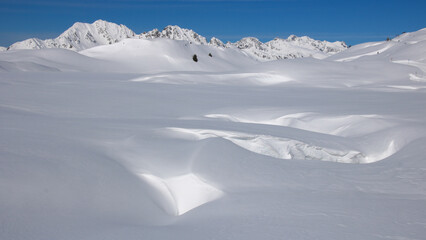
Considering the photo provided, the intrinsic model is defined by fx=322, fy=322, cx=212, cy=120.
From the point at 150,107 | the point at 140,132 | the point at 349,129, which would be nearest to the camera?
the point at 140,132

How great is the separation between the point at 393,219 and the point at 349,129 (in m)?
5.64

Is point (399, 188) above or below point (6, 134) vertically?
below

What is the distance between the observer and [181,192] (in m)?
5.04

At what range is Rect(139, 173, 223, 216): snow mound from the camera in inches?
184

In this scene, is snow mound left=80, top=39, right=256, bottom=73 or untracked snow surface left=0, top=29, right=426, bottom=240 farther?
snow mound left=80, top=39, right=256, bottom=73

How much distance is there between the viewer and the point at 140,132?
7.24m

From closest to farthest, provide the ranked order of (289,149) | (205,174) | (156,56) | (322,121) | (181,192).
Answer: (181,192), (205,174), (289,149), (322,121), (156,56)

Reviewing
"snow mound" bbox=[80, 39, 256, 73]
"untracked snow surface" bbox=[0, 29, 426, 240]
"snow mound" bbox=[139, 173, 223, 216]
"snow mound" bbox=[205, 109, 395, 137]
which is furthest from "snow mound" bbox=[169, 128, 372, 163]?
"snow mound" bbox=[80, 39, 256, 73]

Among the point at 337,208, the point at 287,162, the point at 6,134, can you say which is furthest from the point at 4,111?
the point at 337,208

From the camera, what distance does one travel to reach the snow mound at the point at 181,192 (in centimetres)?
467

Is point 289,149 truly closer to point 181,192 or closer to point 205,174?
point 205,174

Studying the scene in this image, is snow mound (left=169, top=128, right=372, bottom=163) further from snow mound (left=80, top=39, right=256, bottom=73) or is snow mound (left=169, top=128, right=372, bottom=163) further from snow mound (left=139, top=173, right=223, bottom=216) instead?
snow mound (left=80, top=39, right=256, bottom=73)

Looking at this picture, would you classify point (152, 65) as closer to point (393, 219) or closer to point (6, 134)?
point (6, 134)

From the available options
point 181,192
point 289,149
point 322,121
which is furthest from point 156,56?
point 181,192
